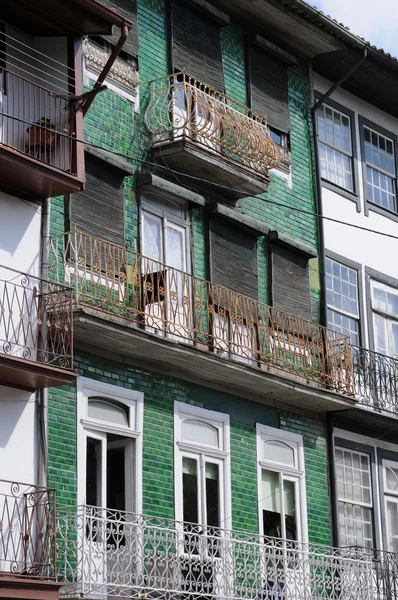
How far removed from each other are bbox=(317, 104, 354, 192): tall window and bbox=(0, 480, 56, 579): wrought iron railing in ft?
33.4

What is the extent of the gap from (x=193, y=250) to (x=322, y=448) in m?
4.00

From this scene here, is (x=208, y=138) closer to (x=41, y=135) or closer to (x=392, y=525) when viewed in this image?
(x=41, y=135)

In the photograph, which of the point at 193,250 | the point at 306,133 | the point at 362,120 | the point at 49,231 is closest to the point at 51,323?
the point at 49,231

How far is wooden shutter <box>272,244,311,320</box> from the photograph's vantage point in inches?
910

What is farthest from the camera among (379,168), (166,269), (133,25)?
(379,168)

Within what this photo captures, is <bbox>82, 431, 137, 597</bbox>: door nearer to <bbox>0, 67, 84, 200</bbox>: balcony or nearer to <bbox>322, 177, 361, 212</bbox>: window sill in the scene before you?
<bbox>0, 67, 84, 200</bbox>: balcony

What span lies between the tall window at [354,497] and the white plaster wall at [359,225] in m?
2.26

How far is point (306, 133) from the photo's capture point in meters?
24.9

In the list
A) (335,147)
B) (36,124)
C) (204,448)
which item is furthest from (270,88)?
(36,124)

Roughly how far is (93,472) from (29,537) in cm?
204

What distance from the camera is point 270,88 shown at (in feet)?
79.4

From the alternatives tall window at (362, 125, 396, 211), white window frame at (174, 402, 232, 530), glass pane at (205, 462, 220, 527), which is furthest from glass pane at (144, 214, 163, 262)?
tall window at (362, 125, 396, 211)

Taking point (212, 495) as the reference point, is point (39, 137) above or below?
above

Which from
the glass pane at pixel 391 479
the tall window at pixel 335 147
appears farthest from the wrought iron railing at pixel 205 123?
the glass pane at pixel 391 479
